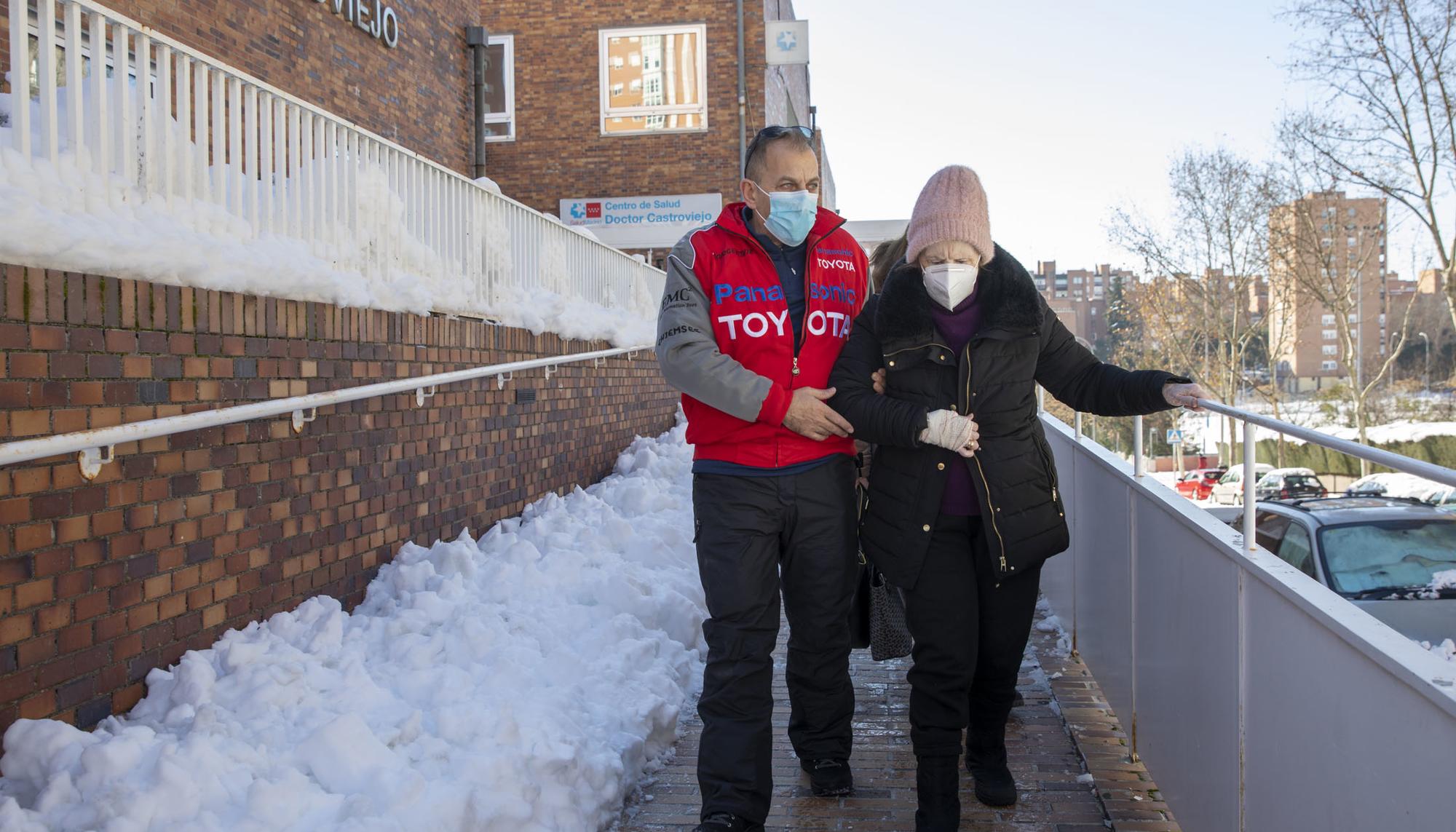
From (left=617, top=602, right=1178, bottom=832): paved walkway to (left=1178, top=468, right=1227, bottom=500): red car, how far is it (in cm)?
98

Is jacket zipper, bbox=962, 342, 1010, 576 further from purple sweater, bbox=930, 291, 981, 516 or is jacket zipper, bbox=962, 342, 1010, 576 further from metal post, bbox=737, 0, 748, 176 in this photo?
metal post, bbox=737, 0, 748, 176

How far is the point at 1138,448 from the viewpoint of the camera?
13.3ft

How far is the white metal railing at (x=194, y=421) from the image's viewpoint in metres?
2.86

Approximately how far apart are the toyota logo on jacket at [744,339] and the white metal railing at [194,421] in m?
1.51

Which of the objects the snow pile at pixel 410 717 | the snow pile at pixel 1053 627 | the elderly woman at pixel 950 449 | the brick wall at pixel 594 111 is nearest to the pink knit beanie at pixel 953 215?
the elderly woman at pixel 950 449

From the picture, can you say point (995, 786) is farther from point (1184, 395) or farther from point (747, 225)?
point (747, 225)

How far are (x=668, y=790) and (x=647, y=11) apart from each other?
18.3 metres

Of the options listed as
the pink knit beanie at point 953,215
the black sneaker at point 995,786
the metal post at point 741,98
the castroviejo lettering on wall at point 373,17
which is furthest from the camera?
the metal post at point 741,98

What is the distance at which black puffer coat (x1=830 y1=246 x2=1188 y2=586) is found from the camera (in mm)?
3281

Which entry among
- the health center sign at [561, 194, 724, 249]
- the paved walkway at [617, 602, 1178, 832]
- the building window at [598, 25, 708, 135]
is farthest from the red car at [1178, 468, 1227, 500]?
the building window at [598, 25, 708, 135]

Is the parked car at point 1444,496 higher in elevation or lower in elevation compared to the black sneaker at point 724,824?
higher

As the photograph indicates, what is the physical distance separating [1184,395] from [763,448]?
1205 millimetres

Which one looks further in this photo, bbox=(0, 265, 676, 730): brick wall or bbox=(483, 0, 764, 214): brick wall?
bbox=(483, 0, 764, 214): brick wall

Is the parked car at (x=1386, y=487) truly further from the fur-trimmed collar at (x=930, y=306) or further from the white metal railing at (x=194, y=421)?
the white metal railing at (x=194, y=421)
